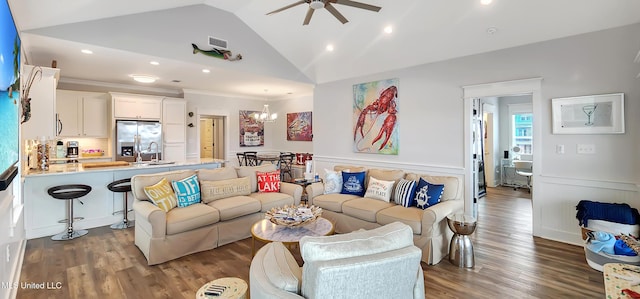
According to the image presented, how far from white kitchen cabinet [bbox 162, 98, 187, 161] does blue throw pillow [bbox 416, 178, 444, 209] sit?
233 inches

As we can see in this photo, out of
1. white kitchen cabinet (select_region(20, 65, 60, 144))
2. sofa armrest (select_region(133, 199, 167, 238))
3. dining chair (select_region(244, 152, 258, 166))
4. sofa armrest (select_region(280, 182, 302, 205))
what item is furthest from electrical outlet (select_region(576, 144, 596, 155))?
white kitchen cabinet (select_region(20, 65, 60, 144))

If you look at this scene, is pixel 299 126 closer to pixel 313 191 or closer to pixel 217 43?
pixel 217 43

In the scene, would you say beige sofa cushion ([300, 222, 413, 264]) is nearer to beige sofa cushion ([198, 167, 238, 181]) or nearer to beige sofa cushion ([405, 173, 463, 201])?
beige sofa cushion ([405, 173, 463, 201])

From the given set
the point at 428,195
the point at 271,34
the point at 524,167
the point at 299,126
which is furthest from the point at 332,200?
the point at 524,167

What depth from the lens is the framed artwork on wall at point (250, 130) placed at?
8844mm

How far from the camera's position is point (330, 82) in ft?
22.0

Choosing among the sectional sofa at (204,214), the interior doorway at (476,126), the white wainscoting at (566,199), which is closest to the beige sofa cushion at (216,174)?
the sectional sofa at (204,214)

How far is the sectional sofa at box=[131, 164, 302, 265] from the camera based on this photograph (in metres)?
3.20

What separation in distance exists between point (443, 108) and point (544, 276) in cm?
279

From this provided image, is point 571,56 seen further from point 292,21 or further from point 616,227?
point 292,21

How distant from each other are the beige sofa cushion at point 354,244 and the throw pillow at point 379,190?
2404 mm

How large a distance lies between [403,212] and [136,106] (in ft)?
20.4

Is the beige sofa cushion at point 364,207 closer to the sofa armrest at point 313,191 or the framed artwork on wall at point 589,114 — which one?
the sofa armrest at point 313,191

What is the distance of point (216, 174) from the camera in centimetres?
429
